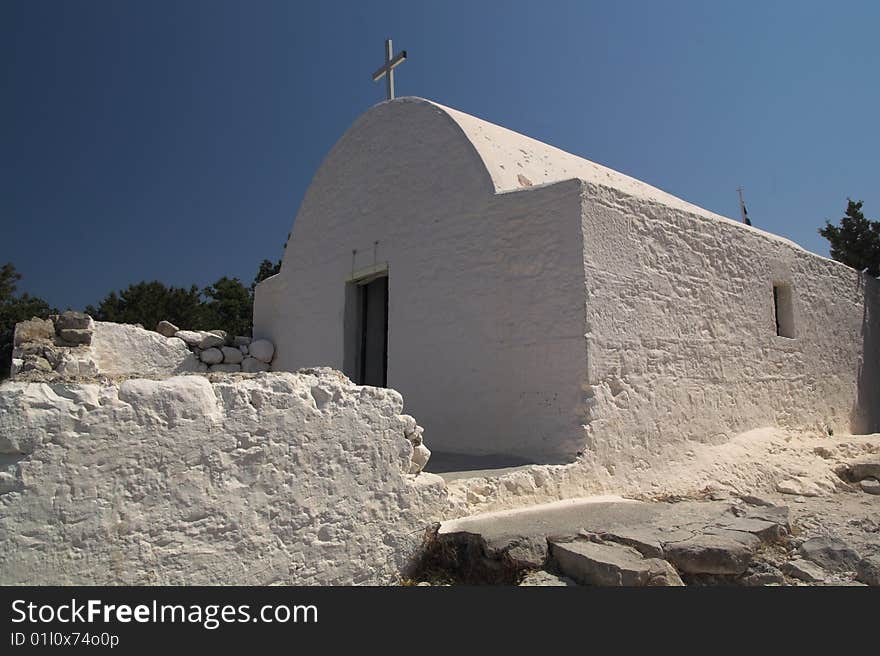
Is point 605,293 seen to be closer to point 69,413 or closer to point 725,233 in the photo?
point 725,233

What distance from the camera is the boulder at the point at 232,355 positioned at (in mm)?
9086

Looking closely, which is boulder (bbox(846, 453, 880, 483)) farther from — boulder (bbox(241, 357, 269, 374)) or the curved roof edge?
boulder (bbox(241, 357, 269, 374))

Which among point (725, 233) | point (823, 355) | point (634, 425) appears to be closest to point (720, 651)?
point (634, 425)

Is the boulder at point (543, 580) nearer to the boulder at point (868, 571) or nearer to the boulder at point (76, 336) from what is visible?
the boulder at point (868, 571)

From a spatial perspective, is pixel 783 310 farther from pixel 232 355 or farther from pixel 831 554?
pixel 232 355

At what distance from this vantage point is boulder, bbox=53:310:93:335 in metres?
7.38

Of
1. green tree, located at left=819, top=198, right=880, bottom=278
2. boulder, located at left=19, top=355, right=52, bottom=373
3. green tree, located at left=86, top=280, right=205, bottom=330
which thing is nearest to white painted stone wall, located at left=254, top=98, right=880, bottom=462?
boulder, located at left=19, top=355, right=52, bottom=373

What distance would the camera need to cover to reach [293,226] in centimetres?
954

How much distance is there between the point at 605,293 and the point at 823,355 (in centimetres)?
485

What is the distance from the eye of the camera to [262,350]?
9375mm

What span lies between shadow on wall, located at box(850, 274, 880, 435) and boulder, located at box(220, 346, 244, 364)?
9.12 m

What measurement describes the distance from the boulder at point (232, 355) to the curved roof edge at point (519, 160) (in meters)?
4.33

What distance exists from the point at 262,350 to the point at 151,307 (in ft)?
48.0

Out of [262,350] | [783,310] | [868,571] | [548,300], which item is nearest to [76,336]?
[262,350]
